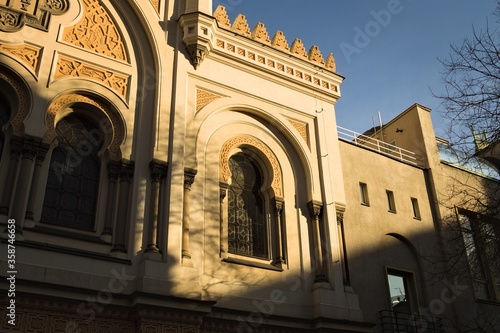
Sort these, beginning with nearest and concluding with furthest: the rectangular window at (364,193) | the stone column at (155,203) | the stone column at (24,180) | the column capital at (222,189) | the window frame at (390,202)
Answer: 1. the stone column at (24,180)
2. the stone column at (155,203)
3. the column capital at (222,189)
4. the rectangular window at (364,193)
5. the window frame at (390,202)

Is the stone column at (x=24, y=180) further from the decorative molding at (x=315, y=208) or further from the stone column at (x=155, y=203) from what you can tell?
the decorative molding at (x=315, y=208)

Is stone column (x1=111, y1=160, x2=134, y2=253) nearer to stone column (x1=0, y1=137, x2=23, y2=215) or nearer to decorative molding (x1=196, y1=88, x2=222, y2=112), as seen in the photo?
→ stone column (x1=0, y1=137, x2=23, y2=215)

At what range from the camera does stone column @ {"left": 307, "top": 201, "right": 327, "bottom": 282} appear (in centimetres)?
1180

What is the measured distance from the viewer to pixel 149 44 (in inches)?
476

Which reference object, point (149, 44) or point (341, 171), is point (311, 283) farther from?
point (149, 44)

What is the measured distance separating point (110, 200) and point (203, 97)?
3531 millimetres

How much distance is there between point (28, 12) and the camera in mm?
10812

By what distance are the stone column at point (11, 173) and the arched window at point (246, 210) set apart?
4514mm

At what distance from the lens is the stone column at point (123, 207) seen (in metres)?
9.75

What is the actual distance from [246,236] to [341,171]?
134 inches

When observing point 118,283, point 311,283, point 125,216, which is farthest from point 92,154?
point 311,283

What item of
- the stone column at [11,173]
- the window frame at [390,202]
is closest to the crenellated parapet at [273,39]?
the window frame at [390,202]

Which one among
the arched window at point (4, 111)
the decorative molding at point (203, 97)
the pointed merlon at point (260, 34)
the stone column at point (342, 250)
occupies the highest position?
the pointed merlon at point (260, 34)

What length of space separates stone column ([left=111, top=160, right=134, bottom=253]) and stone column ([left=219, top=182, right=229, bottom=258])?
2.07 meters
